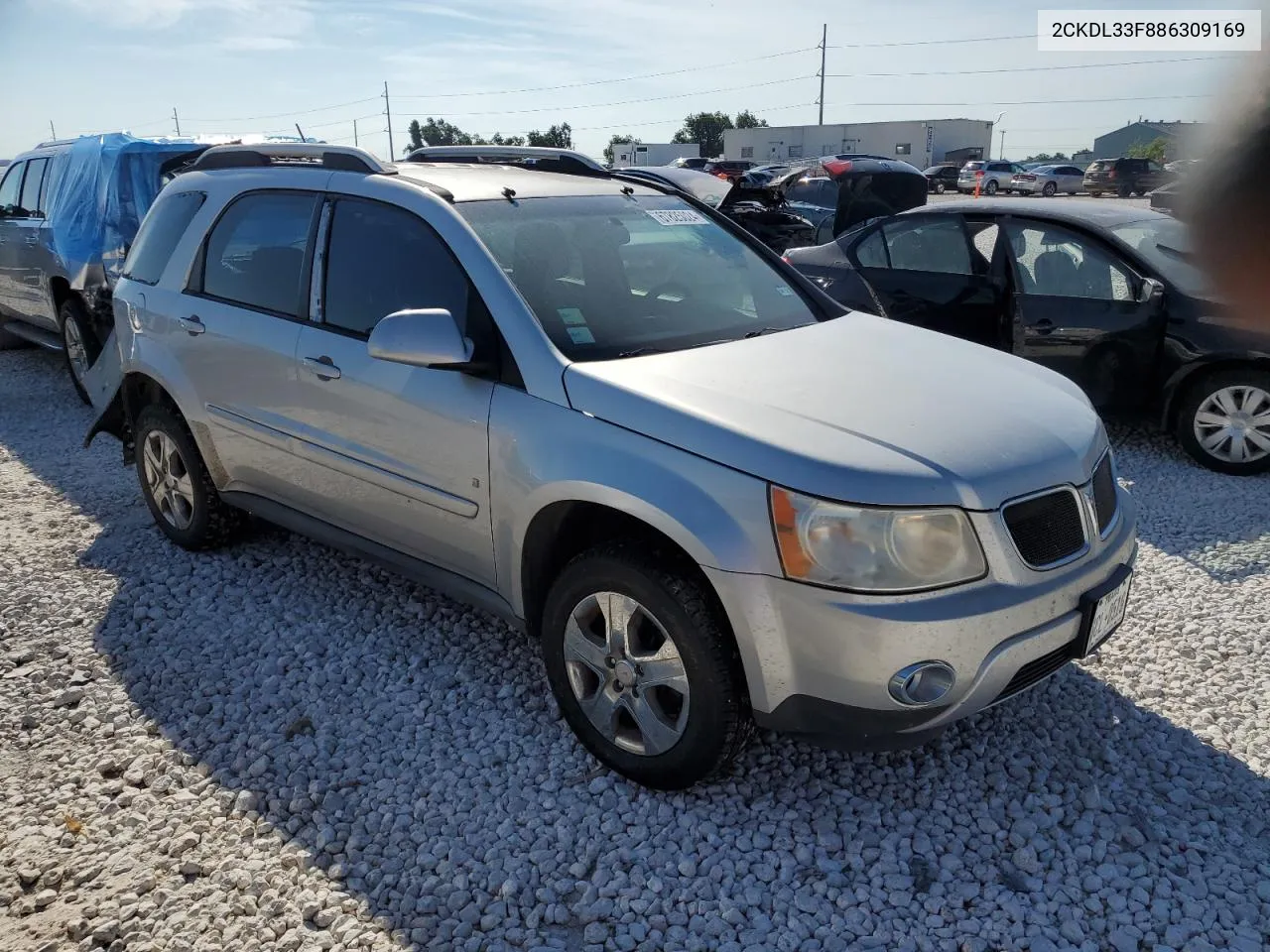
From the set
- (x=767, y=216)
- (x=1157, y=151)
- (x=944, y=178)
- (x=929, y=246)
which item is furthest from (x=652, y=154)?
(x=1157, y=151)

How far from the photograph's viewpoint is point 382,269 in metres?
3.61

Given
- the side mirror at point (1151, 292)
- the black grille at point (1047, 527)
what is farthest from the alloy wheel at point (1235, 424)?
the black grille at point (1047, 527)

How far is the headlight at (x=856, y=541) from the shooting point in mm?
2461

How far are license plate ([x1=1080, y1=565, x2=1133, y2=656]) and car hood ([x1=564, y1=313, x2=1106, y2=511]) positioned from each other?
1.08ft

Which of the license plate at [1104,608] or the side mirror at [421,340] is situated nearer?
the license plate at [1104,608]

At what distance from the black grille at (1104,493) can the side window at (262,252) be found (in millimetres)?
2947

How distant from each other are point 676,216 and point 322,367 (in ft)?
5.08

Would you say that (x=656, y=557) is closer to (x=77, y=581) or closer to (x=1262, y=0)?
(x=1262, y=0)

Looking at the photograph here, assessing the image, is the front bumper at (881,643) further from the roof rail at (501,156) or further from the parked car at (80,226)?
the parked car at (80,226)

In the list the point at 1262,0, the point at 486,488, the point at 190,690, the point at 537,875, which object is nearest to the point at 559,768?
the point at 537,875

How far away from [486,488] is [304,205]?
1629 mm

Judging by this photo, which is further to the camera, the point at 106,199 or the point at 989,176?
the point at 989,176

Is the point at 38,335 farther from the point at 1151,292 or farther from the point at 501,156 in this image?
the point at 1151,292

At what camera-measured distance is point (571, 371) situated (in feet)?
9.75
